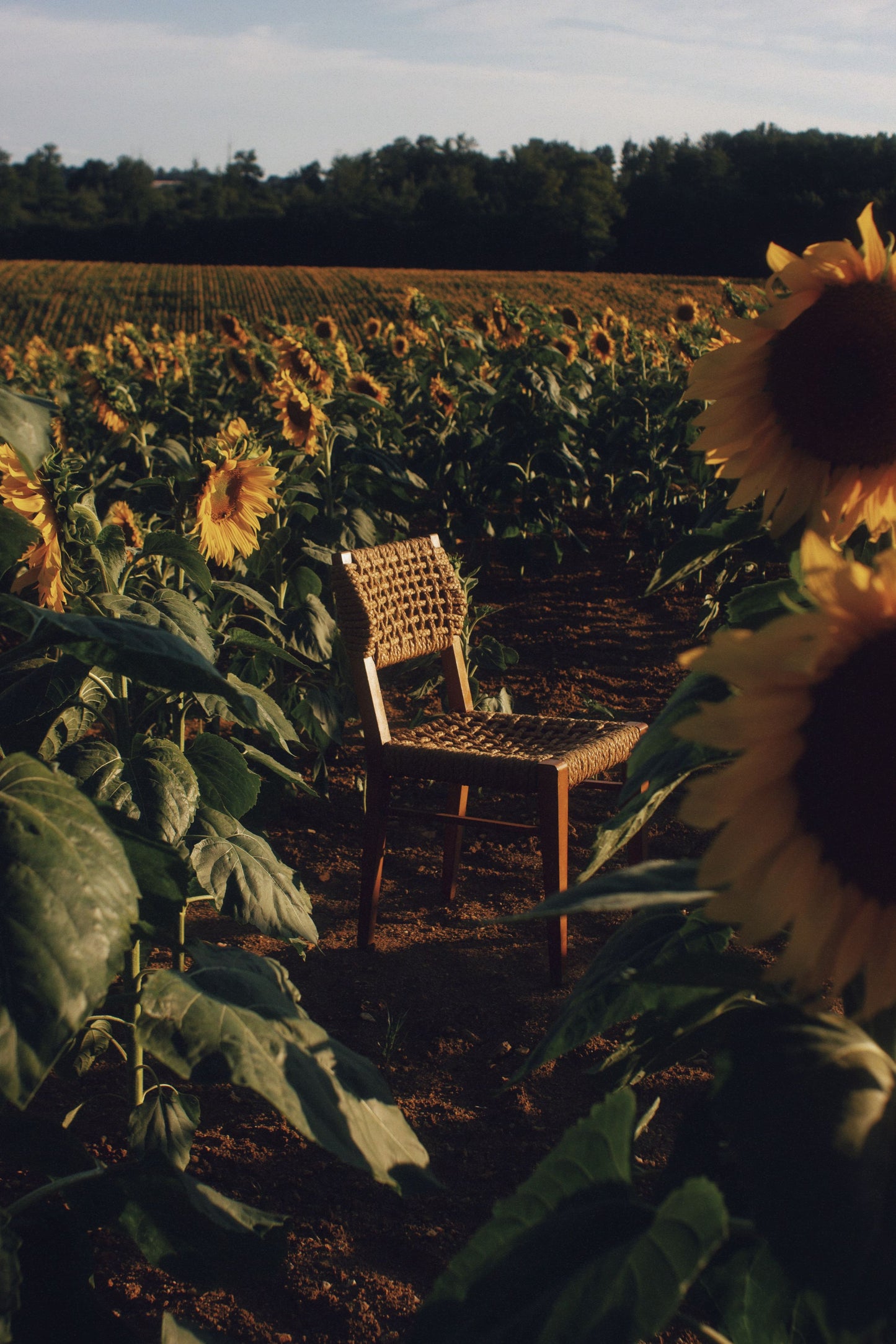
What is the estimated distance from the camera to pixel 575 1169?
0.67m

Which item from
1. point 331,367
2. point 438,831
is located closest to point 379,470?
point 331,367

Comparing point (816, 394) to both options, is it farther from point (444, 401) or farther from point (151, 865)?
point (444, 401)

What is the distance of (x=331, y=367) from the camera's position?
5.18m

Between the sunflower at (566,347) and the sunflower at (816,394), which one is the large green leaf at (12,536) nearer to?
the sunflower at (816,394)

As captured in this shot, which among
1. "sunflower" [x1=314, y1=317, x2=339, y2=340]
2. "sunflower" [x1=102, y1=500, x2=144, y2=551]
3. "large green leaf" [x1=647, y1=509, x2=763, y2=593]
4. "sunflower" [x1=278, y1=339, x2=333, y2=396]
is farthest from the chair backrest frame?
"sunflower" [x1=314, y1=317, x2=339, y2=340]

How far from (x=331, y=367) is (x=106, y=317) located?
23.6 m

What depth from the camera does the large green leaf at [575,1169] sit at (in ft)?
2.15

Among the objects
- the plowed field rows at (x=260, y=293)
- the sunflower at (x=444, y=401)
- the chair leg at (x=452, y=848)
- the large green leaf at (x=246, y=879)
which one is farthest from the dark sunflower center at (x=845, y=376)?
the plowed field rows at (x=260, y=293)

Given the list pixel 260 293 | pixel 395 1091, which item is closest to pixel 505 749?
pixel 395 1091

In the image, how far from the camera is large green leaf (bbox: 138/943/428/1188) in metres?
0.80

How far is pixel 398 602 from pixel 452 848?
642mm

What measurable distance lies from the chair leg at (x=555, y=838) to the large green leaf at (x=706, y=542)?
4.03 feet

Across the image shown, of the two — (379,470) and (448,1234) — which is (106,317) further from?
(448,1234)

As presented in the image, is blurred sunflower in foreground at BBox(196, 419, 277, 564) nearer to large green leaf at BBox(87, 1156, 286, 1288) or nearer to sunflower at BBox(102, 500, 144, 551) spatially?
sunflower at BBox(102, 500, 144, 551)
